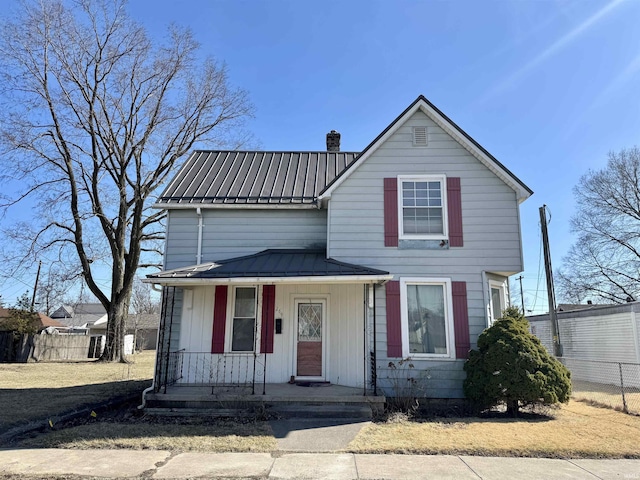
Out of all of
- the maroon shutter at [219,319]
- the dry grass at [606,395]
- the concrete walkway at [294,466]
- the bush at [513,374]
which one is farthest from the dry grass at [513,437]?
the maroon shutter at [219,319]

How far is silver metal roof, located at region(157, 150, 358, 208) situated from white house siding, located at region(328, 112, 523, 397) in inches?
37.2

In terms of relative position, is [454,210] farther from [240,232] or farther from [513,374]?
[240,232]

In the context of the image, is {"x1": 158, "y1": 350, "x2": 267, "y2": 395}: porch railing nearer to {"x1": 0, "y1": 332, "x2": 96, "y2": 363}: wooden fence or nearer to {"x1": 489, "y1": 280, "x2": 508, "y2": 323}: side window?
{"x1": 489, "y1": 280, "x2": 508, "y2": 323}: side window

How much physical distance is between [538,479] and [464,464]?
869 millimetres

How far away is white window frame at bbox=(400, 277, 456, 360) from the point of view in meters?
8.94

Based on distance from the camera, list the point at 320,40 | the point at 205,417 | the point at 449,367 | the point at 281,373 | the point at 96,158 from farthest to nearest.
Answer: the point at 96,158 < the point at 320,40 < the point at 281,373 < the point at 449,367 < the point at 205,417

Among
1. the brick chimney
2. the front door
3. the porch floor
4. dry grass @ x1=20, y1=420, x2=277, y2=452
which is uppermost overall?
the brick chimney

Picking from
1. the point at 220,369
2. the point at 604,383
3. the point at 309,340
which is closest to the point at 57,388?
the point at 220,369

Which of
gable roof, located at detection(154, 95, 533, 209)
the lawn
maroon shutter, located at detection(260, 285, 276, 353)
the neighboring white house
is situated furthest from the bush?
the neighboring white house

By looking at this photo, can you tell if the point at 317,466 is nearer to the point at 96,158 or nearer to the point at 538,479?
the point at 538,479

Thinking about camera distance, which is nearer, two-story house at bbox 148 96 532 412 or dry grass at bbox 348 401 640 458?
dry grass at bbox 348 401 640 458

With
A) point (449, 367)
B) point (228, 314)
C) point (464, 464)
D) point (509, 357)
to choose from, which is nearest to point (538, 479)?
point (464, 464)

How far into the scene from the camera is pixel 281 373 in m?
9.48

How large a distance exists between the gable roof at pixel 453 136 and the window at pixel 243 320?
3.04 metres
